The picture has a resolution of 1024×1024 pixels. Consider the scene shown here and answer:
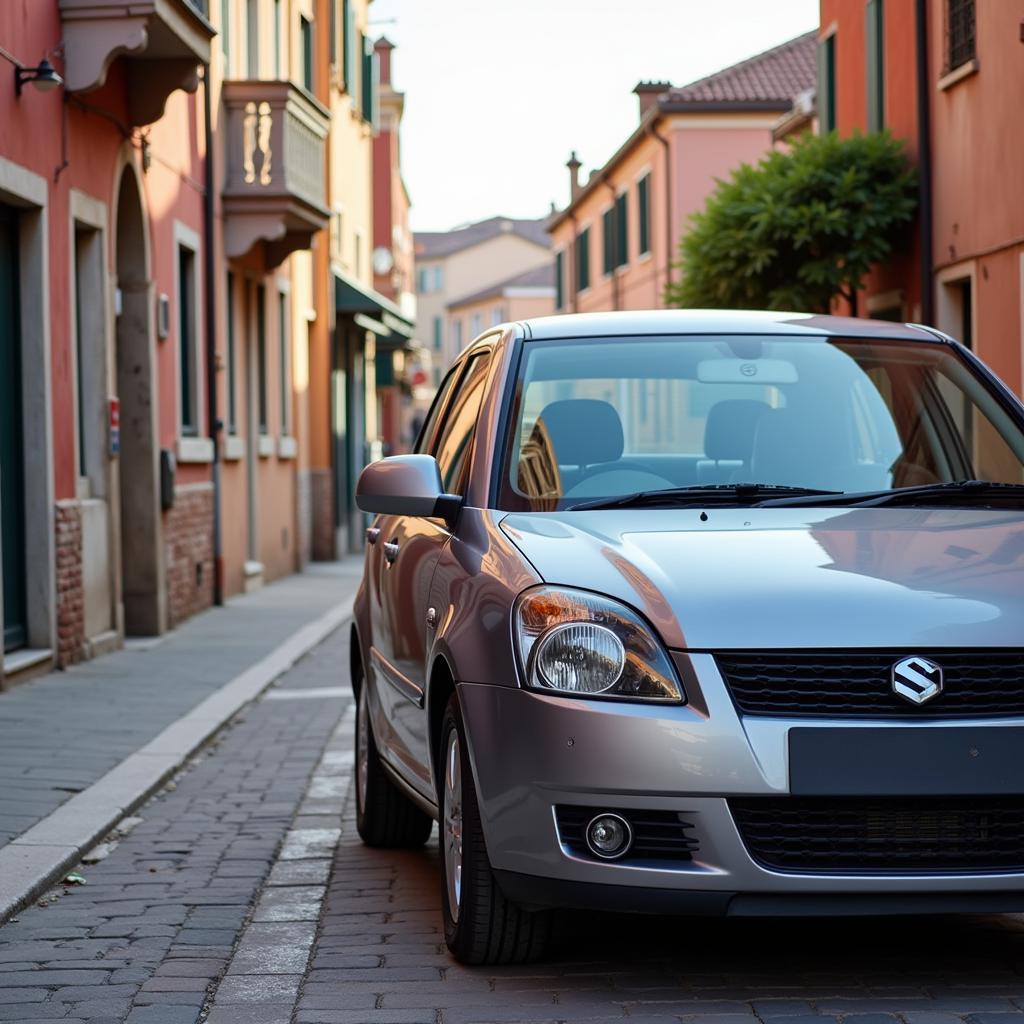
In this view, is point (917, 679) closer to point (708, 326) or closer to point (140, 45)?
point (708, 326)

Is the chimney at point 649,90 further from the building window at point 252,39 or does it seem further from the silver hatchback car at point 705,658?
the silver hatchback car at point 705,658

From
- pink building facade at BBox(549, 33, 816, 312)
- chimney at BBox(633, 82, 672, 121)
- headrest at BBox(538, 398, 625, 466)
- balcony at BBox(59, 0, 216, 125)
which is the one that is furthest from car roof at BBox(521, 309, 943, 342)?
chimney at BBox(633, 82, 672, 121)

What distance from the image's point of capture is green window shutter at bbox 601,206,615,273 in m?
47.9

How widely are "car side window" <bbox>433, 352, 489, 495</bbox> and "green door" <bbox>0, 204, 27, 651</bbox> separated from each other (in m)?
6.70

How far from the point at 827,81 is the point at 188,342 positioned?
8881 millimetres

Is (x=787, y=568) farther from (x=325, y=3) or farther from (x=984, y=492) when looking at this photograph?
(x=325, y=3)

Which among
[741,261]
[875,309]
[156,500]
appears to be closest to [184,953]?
[156,500]

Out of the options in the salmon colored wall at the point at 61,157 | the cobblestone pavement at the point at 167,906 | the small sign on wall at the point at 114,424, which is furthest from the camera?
the small sign on wall at the point at 114,424

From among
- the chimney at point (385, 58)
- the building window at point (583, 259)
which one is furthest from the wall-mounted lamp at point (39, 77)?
the chimney at point (385, 58)

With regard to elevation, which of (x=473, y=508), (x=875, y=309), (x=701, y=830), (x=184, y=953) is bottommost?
(x=184, y=953)

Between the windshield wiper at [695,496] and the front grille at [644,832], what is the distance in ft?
3.34

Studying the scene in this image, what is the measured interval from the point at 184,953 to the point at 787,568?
207 centimetres

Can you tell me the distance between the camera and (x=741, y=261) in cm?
1909

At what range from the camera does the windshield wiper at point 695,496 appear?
5.38 m
